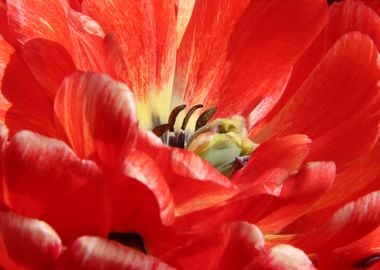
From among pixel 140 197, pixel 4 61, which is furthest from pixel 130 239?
pixel 4 61

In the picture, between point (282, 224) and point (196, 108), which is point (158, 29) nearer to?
point (196, 108)

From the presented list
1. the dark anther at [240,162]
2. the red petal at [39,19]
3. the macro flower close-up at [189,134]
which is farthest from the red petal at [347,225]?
the red petal at [39,19]

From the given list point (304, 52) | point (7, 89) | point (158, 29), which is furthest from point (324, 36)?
point (7, 89)

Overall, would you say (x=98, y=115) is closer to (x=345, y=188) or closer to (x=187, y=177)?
(x=187, y=177)

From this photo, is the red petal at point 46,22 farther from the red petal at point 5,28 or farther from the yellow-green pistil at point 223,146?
the yellow-green pistil at point 223,146

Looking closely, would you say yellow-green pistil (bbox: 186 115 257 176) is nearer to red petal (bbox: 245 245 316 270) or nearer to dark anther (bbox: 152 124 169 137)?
dark anther (bbox: 152 124 169 137)

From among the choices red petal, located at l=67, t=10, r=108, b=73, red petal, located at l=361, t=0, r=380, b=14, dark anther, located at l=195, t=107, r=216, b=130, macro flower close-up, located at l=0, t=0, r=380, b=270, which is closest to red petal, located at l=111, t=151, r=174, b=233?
macro flower close-up, located at l=0, t=0, r=380, b=270
